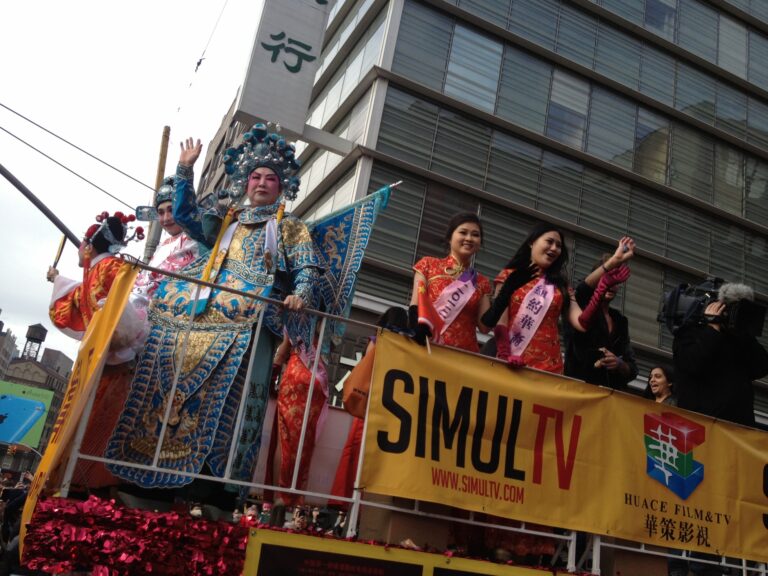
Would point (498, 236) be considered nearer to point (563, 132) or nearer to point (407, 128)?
point (407, 128)

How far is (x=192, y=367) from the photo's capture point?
3908 millimetres

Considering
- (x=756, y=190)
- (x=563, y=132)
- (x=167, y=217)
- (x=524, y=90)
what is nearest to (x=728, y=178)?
(x=756, y=190)

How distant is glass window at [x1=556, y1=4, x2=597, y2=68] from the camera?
14.9 metres

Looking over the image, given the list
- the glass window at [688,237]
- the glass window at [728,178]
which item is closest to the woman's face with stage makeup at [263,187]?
the glass window at [688,237]

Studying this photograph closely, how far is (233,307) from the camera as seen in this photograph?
13.3 feet

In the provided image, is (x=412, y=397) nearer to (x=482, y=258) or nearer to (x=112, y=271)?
(x=112, y=271)

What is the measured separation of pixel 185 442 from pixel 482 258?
9.92 meters

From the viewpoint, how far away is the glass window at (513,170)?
44.9 ft

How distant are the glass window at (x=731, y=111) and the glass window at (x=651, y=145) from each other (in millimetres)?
1681

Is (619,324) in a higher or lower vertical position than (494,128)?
lower

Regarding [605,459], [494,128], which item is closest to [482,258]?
[494,128]

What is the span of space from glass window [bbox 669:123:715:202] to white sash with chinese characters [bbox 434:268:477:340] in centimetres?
1263

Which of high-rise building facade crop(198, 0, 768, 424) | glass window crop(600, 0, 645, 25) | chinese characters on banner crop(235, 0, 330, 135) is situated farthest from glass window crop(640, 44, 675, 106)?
chinese characters on banner crop(235, 0, 330, 135)

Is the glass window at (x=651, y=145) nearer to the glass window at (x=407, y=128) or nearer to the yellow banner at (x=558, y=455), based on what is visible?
the glass window at (x=407, y=128)
